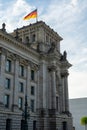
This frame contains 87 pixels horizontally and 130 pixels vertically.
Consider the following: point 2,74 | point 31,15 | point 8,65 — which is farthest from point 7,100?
point 31,15

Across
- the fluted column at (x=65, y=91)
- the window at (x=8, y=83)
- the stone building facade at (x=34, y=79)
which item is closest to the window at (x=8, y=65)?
the stone building facade at (x=34, y=79)

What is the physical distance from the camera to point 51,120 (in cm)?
5656

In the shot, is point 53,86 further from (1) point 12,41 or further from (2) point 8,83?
(1) point 12,41

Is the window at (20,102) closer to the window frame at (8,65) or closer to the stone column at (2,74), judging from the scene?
A: the stone column at (2,74)

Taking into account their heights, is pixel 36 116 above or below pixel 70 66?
below

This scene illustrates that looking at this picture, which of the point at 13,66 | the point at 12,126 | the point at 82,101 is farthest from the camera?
the point at 82,101

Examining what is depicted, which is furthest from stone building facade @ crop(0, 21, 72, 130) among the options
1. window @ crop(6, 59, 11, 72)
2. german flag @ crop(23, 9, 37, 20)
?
german flag @ crop(23, 9, 37, 20)

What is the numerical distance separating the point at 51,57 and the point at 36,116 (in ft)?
47.7

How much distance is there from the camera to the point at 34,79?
57438mm

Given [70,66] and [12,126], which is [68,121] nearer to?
[70,66]

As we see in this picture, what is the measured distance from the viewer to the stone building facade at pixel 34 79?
156 feet

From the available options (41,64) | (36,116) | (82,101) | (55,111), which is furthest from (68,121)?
(82,101)

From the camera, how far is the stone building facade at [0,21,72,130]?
47.6m

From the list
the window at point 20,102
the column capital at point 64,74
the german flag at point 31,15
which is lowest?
the window at point 20,102
